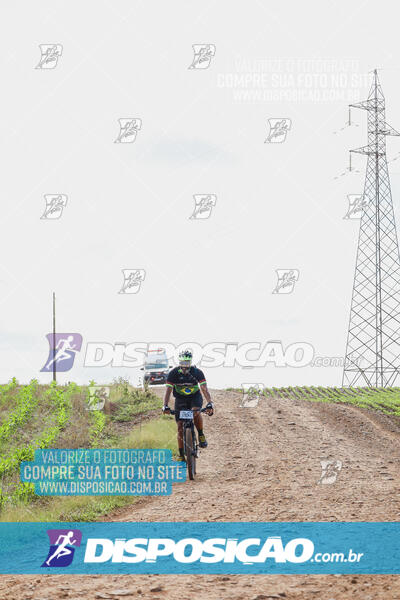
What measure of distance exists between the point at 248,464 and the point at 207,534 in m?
6.33

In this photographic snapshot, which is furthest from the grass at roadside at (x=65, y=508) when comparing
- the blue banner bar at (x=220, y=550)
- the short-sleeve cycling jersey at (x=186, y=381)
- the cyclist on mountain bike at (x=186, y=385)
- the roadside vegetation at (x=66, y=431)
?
the short-sleeve cycling jersey at (x=186, y=381)

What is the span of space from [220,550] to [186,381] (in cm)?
523

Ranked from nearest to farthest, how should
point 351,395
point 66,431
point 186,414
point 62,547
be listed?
point 62,547 → point 186,414 → point 66,431 → point 351,395

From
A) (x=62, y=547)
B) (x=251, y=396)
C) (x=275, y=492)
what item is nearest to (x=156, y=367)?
(x=251, y=396)

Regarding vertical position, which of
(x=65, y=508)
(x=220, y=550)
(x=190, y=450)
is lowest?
(x=65, y=508)

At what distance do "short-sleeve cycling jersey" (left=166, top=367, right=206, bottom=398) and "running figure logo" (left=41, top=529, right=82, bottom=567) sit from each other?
13.1ft

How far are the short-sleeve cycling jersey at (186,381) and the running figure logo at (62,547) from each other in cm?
400

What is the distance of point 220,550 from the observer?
25.2 ft

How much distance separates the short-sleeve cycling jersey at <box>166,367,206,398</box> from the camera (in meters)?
12.6

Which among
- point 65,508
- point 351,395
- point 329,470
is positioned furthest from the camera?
point 351,395

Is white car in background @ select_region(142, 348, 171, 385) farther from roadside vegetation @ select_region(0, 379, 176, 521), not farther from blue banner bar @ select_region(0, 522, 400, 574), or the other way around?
blue banner bar @ select_region(0, 522, 400, 574)

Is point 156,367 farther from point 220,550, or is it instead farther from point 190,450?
point 220,550

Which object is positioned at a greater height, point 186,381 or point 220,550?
point 186,381

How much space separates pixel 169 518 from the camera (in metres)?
9.70
